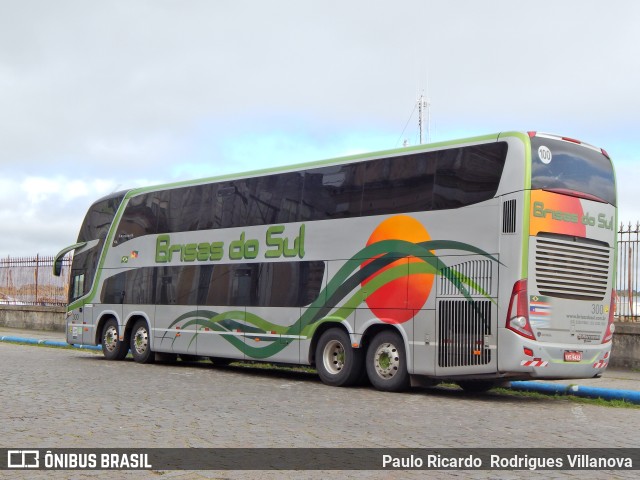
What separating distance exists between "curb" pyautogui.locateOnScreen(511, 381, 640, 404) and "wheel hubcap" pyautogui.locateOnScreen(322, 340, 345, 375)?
120 inches

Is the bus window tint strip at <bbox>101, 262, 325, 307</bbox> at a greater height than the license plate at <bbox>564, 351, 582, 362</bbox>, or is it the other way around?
the bus window tint strip at <bbox>101, 262, 325, 307</bbox>

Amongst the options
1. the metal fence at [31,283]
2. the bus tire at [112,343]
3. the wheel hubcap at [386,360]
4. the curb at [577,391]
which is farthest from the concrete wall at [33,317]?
the curb at [577,391]

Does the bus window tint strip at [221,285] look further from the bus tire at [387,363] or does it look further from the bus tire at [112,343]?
the bus tire at [387,363]

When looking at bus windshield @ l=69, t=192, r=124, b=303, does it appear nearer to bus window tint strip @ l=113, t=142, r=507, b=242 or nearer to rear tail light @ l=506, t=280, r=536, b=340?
bus window tint strip @ l=113, t=142, r=507, b=242

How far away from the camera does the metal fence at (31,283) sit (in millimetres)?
32219

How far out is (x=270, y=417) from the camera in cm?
1030

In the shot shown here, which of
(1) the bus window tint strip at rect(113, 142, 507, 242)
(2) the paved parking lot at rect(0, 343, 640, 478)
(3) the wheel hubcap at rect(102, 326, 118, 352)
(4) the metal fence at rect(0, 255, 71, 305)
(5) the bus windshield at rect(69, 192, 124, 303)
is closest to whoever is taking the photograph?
(2) the paved parking lot at rect(0, 343, 640, 478)

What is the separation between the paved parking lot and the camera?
848 centimetres

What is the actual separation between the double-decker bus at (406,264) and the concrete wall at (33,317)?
1407cm

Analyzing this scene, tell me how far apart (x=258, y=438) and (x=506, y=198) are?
5.88 meters

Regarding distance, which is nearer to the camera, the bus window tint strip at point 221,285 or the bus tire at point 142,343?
the bus window tint strip at point 221,285

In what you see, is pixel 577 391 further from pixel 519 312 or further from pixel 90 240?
pixel 90 240

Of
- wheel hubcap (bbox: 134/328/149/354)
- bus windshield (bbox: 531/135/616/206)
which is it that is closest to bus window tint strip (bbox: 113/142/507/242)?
bus windshield (bbox: 531/135/616/206)

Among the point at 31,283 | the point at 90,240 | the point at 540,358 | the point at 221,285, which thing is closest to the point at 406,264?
the point at 540,358
